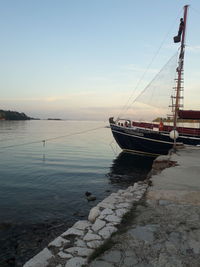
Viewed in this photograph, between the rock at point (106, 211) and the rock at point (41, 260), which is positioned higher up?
the rock at point (106, 211)

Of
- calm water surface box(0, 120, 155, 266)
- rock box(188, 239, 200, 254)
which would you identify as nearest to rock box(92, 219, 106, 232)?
rock box(188, 239, 200, 254)

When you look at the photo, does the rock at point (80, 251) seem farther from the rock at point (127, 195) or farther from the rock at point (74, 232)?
the rock at point (127, 195)

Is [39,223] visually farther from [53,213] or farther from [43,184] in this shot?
[43,184]

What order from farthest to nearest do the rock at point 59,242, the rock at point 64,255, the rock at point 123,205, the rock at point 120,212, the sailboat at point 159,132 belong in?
the sailboat at point 159,132
the rock at point 123,205
the rock at point 120,212
the rock at point 59,242
the rock at point 64,255

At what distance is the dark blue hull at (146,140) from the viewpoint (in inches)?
941

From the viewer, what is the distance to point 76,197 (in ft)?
38.1

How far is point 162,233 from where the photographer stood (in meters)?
4.74

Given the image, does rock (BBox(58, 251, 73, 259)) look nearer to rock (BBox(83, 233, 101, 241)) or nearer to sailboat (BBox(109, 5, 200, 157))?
rock (BBox(83, 233, 101, 241))

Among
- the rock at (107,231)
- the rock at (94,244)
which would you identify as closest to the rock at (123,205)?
the rock at (107,231)

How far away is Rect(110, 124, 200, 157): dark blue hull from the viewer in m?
23.9

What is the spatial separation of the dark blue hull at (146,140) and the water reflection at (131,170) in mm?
1126

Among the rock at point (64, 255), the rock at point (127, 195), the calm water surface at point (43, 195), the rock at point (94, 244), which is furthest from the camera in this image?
the rock at point (127, 195)

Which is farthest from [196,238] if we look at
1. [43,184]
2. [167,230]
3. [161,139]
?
[161,139]

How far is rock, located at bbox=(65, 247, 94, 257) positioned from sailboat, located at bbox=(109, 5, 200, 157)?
60.6 ft
